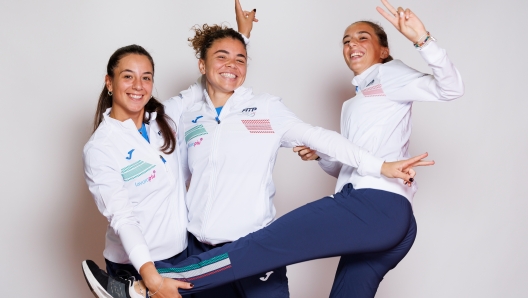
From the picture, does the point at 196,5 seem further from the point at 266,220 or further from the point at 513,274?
the point at 513,274

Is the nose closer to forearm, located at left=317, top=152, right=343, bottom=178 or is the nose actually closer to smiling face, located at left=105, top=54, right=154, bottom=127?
smiling face, located at left=105, top=54, right=154, bottom=127

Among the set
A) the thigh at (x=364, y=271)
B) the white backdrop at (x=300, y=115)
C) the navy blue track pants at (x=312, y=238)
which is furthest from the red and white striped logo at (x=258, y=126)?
the white backdrop at (x=300, y=115)

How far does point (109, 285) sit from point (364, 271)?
113 cm

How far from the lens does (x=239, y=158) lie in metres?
2.81

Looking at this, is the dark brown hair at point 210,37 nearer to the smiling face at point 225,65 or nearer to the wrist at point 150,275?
the smiling face at point 225,65

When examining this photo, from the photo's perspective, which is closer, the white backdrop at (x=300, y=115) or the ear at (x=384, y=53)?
the ear at (x=384, y=53)

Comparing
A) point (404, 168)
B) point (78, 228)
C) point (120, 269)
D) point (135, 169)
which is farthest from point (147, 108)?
point (78, 228)

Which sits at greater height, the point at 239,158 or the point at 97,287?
the point at 239,158

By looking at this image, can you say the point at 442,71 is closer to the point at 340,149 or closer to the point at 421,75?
the point at 421,75

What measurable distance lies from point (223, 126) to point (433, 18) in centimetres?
216

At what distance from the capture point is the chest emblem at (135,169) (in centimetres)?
272

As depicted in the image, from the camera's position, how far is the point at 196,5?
14.0ft

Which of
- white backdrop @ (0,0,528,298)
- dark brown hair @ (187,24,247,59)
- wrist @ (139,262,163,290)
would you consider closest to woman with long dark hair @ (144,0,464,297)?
wrist @ (139,262,163,290)

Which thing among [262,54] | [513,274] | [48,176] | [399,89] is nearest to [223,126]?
[399,89]
